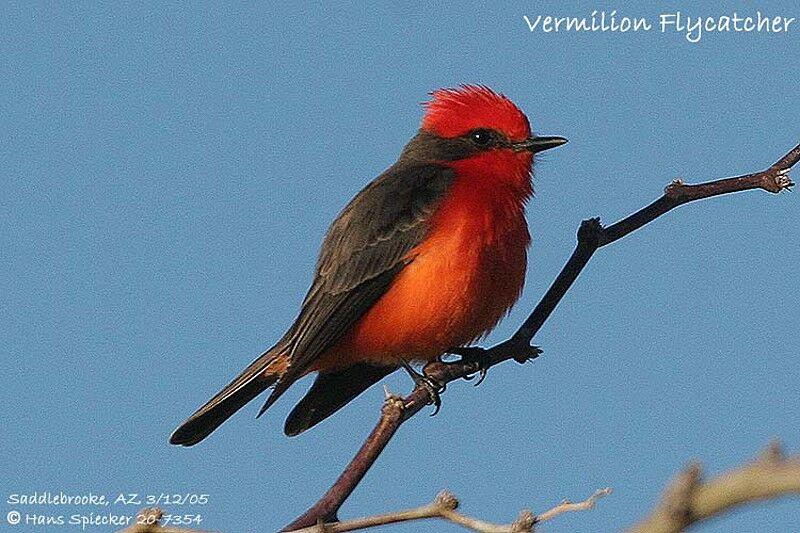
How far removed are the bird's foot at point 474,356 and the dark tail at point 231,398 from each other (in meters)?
0.93

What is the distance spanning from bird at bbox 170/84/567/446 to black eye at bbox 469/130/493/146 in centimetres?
7

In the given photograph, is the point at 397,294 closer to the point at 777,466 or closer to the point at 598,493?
the point at 598,493

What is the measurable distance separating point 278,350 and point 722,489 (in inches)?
194

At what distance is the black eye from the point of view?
6.14 meters

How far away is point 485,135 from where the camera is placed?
6.14m

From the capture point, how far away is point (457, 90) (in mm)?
6180

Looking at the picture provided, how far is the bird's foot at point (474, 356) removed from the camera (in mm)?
5156

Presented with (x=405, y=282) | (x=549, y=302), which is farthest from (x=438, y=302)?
(x=549, y=302)

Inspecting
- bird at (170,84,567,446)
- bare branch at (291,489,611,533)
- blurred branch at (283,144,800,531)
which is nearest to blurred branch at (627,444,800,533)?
bare branch at (291,489,611,533)

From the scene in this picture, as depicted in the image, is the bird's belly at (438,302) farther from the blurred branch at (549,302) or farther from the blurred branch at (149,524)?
the blurred branch at (149,524)

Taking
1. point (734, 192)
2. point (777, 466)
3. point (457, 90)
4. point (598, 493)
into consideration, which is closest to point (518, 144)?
point (457, 90)

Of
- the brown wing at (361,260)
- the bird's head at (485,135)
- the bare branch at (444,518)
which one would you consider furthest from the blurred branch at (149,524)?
the bird's head at (485,135)

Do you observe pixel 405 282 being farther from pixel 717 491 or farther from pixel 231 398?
pixel 717 491

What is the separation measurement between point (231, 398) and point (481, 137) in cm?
204
